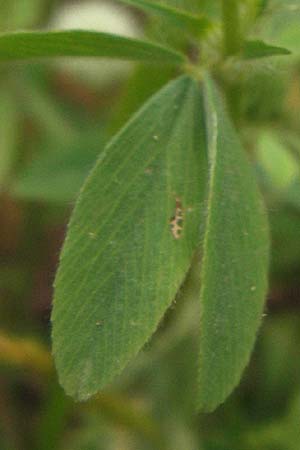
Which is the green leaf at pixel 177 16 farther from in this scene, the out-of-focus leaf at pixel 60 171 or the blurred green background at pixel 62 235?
the out-of-focus leaf at pixel 60 171

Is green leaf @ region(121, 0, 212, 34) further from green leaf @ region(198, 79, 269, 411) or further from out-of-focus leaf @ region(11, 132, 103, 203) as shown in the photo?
out-of-focus leaf @ region(11, 132, 103, 203)

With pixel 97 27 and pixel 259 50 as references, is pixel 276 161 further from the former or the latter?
pixel 97 27

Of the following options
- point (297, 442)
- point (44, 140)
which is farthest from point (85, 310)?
point (44, 140)

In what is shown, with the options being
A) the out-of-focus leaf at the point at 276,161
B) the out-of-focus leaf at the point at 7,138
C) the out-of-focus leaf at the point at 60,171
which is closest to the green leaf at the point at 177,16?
the out-of-focus leaf at the point at 276,161

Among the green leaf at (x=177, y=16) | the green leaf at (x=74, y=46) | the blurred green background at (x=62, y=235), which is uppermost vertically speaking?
the green leaf at (x=177, y=16)

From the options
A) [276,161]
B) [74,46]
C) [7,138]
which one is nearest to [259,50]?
[74,46]

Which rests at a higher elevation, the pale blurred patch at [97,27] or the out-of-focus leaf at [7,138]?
the pale blurred patch at [97,27]

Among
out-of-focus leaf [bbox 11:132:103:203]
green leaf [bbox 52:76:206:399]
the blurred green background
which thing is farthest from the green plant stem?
out-of-focus leaf [bbox 11:132:103:203]

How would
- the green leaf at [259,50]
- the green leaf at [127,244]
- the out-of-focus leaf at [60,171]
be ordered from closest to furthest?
the green leaf at [127,244] → the green leaf at [259,50] → the out-of-focus leaf at [60,171]
